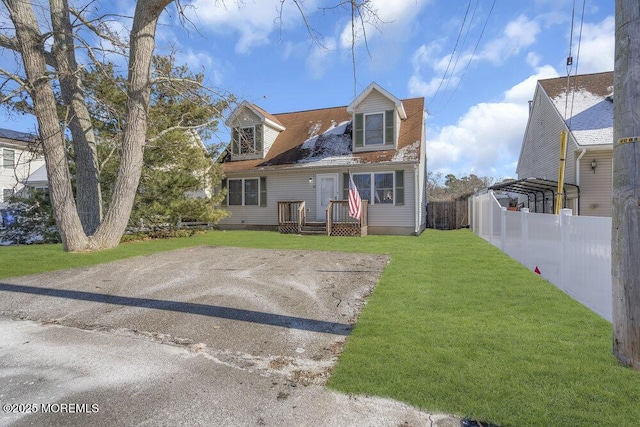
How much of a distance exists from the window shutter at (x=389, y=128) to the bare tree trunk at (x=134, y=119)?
907cm

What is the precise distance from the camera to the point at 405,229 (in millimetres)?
13945

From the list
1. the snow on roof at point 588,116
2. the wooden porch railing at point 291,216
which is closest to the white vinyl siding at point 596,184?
the snow on roof at point 588,116

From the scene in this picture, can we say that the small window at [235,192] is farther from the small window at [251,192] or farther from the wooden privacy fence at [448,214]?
the wooden privacy fence at [448,214]

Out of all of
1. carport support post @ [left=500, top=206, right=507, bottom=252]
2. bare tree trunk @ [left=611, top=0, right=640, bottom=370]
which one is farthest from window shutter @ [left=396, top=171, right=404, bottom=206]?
bare tree trunk @ [left=611, top=0, right=640, bottom=370]

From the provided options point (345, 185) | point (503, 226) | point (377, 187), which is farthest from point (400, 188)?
→ point (503, 226)

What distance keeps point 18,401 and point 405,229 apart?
42.1ft

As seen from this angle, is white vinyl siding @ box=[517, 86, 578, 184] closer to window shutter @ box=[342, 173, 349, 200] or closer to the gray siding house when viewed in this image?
the gray siding house

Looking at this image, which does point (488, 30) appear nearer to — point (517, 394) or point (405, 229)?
point (405, 229)

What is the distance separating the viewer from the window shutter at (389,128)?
572 inches

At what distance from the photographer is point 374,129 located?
14867 mm

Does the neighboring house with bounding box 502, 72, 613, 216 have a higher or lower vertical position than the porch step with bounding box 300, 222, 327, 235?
higher

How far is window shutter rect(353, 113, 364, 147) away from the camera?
15.0m

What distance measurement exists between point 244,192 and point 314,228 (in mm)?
4517

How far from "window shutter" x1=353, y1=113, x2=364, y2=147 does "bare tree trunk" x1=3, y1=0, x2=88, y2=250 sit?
10438mm
